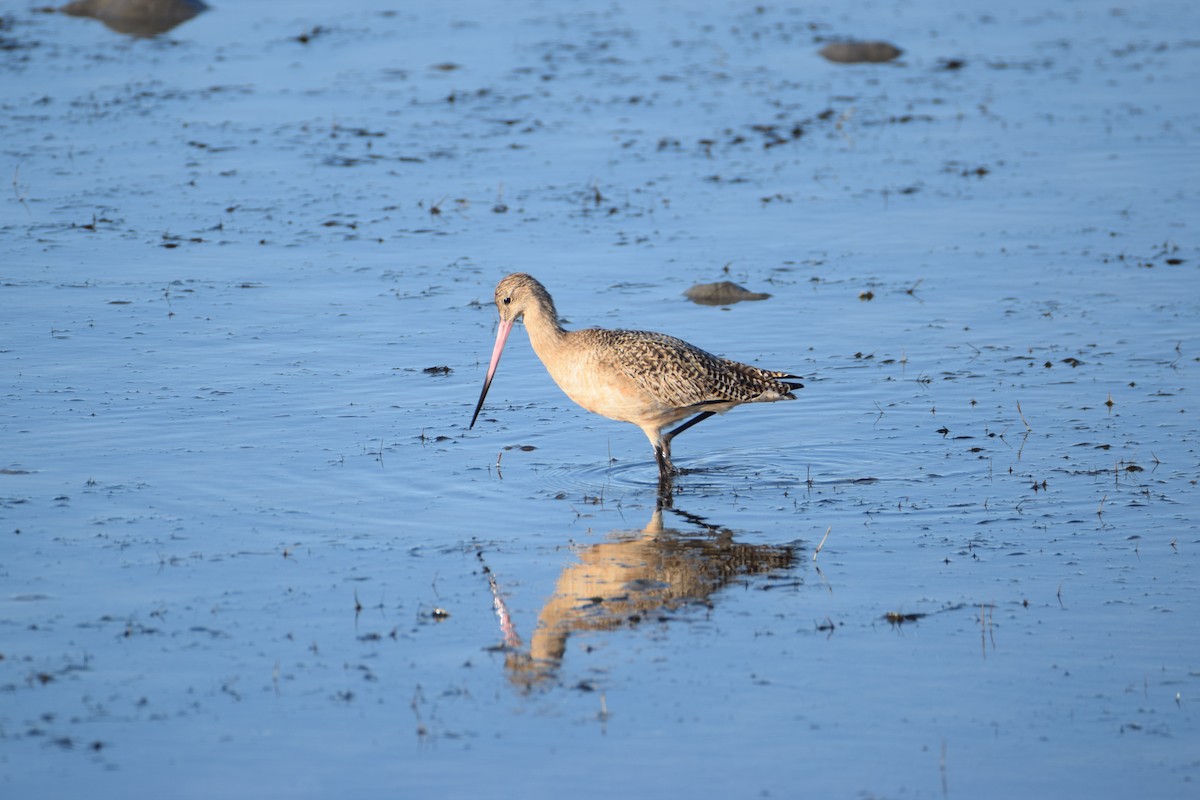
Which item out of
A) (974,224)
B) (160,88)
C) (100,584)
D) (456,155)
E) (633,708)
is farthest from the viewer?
(160,88)

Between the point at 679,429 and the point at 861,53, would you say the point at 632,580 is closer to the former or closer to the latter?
the point at 679,429

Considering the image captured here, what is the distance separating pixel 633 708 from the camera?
5.98m

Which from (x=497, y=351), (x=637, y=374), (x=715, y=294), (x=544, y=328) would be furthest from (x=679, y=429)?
(x=715, y=294)

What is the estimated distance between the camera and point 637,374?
8.78 meters

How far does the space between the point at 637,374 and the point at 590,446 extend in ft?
3.16

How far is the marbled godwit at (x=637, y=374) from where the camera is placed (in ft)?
28.9

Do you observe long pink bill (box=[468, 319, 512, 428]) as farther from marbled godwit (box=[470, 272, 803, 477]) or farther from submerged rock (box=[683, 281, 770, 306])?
submerged rock (box=[683, 281, 770, 306])

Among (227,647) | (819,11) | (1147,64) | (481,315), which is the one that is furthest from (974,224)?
(819,11)

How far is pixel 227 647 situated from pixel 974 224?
376 inches

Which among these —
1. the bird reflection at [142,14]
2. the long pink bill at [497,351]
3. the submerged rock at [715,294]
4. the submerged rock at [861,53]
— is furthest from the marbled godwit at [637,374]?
the bird reflection at [142,14]

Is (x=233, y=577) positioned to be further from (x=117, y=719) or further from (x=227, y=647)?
(x=117, y=719)

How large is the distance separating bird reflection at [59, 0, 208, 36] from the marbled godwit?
53.4 feet

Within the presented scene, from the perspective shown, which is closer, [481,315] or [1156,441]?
[1156,441]

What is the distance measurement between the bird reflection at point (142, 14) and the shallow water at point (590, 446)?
3.79 m
